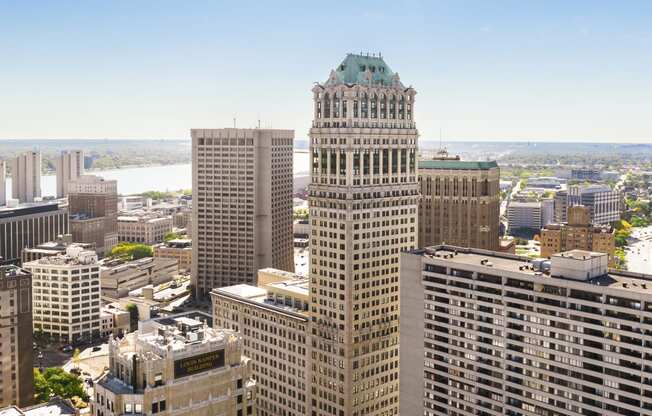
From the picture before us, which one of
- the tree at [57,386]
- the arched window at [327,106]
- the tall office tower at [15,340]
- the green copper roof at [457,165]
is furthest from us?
the green copper roof at [457,165]

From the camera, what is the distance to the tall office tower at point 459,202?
18512cm

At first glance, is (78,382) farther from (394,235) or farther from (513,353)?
(513,353)

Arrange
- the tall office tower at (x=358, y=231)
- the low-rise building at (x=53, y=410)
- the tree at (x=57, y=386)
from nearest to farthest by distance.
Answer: the low-rise building at (x=53, y=410) → the tall office tower at (x=358, y=231) → the tree at (x=57, y=386)

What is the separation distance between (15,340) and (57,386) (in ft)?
41.1

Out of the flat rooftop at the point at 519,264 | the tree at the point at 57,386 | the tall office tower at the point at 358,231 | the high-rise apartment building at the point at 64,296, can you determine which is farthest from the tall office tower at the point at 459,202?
the tree at the point at 57,386

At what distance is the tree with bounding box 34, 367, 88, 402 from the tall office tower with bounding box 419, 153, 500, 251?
94185 mm

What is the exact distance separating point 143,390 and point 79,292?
358 ft

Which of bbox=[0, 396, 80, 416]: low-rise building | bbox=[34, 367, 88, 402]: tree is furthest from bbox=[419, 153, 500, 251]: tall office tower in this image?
bbox=[0, 396, 80, 416]: low-rise building

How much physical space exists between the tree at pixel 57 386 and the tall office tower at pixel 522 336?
66264 mm

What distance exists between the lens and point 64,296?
179750 millimetres

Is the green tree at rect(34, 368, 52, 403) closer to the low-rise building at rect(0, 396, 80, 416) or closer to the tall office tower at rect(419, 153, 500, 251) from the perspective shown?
the low-rise building at rect(0, 396, 80, 416)

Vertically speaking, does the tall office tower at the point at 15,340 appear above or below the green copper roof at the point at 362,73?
below

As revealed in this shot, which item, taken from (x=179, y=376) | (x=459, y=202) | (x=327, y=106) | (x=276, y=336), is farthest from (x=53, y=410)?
(x=459, y=202)

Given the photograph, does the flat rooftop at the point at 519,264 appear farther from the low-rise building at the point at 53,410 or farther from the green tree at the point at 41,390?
the green tree at the point at 41,390
